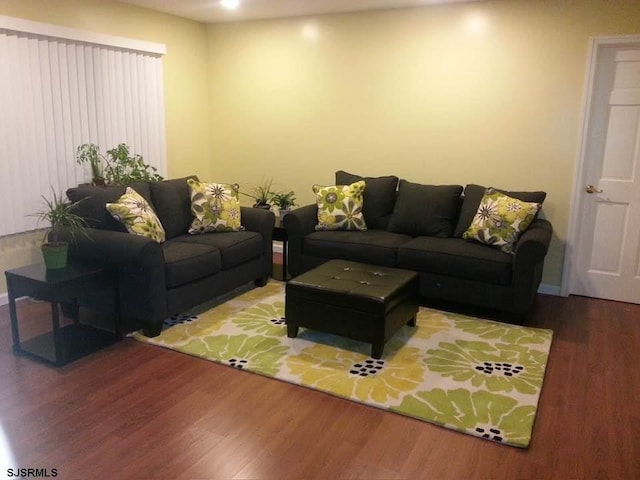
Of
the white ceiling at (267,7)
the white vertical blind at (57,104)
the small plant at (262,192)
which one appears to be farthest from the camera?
the small plant at (262,192)

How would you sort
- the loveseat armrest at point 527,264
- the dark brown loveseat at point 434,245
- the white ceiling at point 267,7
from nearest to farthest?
1. the loveseat armrest at point 527,264
2. the dark brown loveseat at point 434,245
3. the white ceiling at point 267,7

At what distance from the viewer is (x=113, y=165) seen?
459cm

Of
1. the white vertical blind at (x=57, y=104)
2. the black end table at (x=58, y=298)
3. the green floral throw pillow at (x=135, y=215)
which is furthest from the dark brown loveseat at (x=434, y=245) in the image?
the white vertical blind at (x=57, y=104)

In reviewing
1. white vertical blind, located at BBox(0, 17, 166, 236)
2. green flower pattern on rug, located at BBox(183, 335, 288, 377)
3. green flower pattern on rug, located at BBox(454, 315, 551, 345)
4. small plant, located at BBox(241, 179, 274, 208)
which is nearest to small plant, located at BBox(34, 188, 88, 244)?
white vertical blind, located at BBox(0, 17, 166, 236)

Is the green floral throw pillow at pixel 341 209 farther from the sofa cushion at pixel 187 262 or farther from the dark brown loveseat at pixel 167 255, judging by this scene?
the sofa cushion at pixel 187 262

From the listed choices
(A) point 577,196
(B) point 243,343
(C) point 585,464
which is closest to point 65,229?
(B) point 243,343

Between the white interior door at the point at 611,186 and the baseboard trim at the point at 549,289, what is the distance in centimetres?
14

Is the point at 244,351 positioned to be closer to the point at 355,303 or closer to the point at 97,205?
the point at 355,303

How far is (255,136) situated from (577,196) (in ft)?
10.3

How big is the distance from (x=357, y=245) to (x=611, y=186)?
6.70 ft

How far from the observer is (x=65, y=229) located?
3.57 metres

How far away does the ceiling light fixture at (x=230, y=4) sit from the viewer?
446cm

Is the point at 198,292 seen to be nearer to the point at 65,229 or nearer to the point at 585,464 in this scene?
the point at 65,229

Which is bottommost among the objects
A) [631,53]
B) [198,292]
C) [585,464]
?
[585,464]
